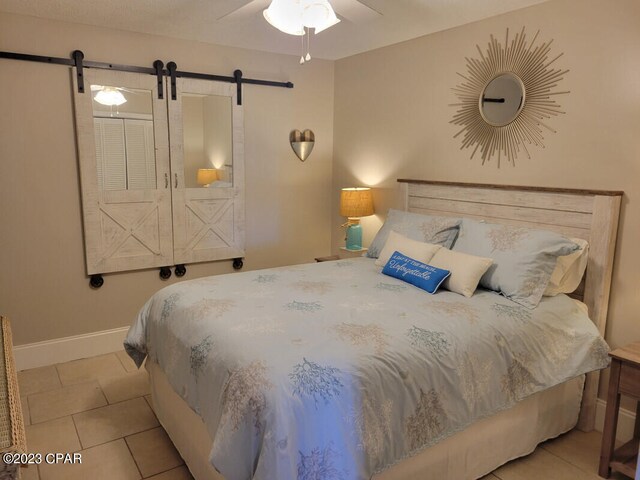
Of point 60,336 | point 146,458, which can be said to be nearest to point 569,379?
point 146,458

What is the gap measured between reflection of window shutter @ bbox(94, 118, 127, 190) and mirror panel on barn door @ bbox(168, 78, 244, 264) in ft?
1.19

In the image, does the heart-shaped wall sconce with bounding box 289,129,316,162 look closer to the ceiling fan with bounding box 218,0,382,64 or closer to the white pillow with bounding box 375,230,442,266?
the white pillow with bounding box 375,230,442,266

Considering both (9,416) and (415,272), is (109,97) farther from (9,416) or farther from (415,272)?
(9,416)

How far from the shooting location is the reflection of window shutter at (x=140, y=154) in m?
3.50

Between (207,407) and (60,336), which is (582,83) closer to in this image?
(207,407)

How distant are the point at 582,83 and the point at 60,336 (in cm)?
377

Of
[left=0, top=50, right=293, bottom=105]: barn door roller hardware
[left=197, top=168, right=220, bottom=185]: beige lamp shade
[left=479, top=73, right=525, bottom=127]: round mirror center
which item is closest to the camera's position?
[left=479, top=73, right=525, bottom=127]: round mirror center

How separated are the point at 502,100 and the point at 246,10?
66.0 inches

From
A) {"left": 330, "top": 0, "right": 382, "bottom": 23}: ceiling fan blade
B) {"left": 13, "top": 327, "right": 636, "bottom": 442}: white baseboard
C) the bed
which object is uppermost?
{"left": 330, "top": 0, "right": 382, "bottom": 23}: ceiling fan blade

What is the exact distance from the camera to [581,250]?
2484 mm

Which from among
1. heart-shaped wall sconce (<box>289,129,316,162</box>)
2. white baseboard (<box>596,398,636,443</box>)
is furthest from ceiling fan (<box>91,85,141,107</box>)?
white baseboard (<box>596,398,636,443</box>)

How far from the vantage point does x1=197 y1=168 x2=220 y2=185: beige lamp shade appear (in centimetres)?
383

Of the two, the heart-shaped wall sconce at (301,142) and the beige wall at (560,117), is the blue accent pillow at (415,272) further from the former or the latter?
the heart-shaped wall sconce at (301,142)

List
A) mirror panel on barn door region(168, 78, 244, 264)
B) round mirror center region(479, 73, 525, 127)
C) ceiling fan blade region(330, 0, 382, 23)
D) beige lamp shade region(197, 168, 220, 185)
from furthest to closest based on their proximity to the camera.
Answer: beige lamp shade region(197, 168, 220, 185), mirror panel on barn door region(168, 78, 244, 264), round mirror center region(479, 73, 525, 127), ceiling fan blade region(330, 0, 382, 23)
